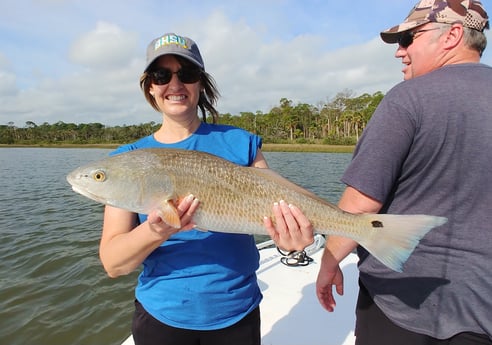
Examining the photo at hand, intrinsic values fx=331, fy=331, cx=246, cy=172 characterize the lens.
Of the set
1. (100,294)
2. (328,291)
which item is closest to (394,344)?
(328,291)

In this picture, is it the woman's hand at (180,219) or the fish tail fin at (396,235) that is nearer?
the fish tail fin at (396,235)

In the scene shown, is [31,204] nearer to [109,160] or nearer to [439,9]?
[109,160]

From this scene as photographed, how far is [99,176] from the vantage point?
235 cm

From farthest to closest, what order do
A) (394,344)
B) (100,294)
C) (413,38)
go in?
1. (100,294)
2. (413,38)
3. (394,344)

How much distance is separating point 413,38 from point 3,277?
10620 millimetres

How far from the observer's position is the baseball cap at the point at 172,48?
2.37 metres

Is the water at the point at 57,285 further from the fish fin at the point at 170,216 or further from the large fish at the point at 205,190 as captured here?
the fish fin at the point at 170,216

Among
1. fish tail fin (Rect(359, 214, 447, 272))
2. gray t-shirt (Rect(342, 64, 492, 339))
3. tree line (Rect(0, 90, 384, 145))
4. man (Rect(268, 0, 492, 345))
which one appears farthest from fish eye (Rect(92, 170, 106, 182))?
tree line (Rect(0, 90, 384, 145))

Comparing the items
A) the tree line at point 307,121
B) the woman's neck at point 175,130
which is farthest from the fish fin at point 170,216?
A: the tree line at point 307,121

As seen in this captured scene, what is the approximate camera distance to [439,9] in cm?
208

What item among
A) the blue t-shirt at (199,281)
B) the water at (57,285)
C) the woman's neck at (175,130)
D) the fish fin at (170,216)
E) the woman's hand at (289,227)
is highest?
the woman's neck at (175,130)

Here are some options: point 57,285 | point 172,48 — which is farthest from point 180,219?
point 57,285

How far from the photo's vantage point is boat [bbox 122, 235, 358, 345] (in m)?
3.81

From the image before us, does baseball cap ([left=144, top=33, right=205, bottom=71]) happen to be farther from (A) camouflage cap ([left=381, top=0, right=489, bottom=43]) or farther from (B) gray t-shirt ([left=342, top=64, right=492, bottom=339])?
(A) camouflage cap ([left=381, top=0, right=489, bottom=43])
